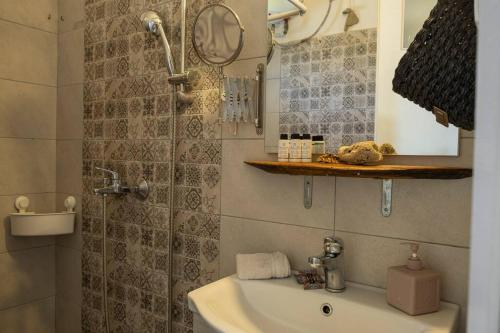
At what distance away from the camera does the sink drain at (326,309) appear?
1.01m

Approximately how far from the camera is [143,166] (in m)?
1.63

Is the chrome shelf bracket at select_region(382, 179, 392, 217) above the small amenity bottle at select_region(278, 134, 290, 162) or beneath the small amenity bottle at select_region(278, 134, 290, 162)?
beneath

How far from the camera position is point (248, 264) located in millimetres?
1156

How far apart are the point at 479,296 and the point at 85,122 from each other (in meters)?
1.89

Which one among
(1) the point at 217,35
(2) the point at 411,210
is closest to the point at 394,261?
(2) the point at 411,210

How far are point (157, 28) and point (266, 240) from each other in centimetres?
95

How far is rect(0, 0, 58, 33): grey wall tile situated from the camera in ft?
5.87

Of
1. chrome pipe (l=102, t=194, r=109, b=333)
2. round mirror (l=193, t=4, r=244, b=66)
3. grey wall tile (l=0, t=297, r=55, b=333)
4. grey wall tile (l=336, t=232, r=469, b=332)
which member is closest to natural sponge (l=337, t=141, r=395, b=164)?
grey wall tile (l=336, t=232, r=469, b=332)

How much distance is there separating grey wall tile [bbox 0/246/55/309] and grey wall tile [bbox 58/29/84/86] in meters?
0.92

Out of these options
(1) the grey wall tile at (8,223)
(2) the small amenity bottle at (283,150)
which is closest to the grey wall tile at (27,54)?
(1) the grey wall tile at (8,223)

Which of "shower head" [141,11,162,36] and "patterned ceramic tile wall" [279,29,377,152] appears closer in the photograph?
"patterned ceramic tile wall" [279,29,377,152]

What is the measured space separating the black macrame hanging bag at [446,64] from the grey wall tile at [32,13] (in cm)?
190

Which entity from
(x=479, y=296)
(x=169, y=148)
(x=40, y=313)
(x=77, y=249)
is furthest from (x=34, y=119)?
(x=479, y=296)

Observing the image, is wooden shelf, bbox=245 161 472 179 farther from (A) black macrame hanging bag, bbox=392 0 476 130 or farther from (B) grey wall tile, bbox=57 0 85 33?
(B) grey wall tile, bbox=57 0 85 33
